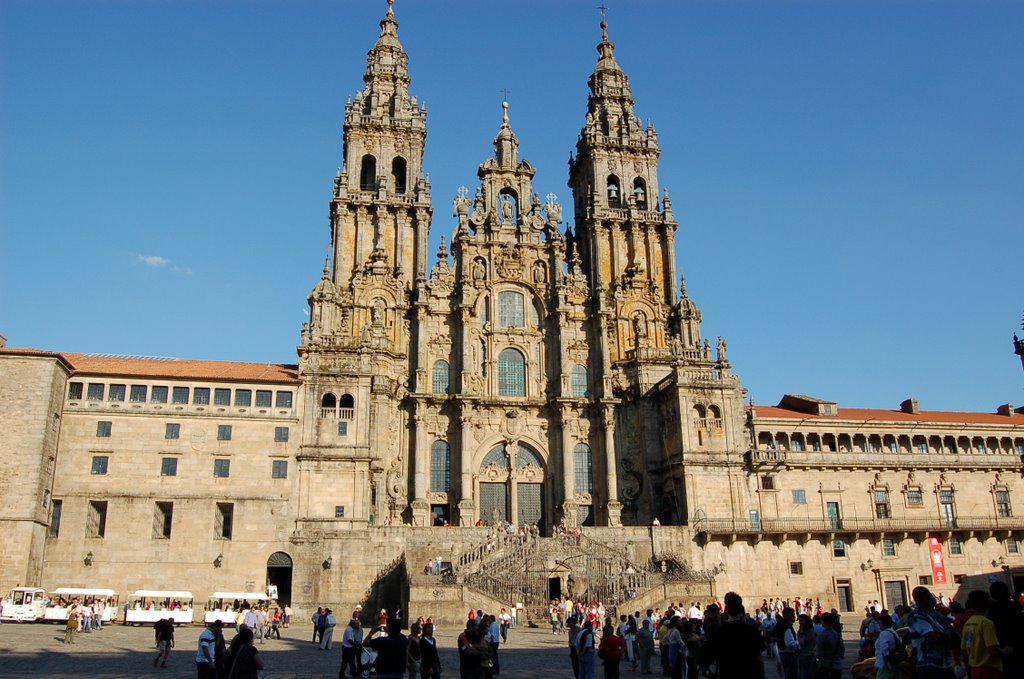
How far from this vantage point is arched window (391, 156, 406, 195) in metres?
59.2

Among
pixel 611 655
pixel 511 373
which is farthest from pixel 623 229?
pixel 611 655

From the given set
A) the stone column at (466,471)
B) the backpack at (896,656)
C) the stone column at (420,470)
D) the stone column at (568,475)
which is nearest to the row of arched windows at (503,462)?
the stone column at (568,475)

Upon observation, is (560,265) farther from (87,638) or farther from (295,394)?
(87,638)

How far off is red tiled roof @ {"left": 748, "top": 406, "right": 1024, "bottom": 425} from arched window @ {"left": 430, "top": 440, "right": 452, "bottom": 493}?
64.1 feet

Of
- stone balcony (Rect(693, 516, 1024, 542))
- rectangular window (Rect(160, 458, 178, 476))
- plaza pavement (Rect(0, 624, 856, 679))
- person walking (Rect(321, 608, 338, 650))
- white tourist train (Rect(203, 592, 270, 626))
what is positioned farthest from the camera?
stone balcony (Rect(693, 516, 1024, 542))

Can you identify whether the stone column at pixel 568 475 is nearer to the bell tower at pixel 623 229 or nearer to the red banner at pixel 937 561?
the bell tower at pixel 623 229

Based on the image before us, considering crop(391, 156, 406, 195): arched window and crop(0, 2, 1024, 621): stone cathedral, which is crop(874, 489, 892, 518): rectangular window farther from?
crop(391, 156, 406, 195): arched window

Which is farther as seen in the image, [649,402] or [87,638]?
[649,402]

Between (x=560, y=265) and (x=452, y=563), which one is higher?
(x=560, y=265)

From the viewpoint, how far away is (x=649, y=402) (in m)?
55.2

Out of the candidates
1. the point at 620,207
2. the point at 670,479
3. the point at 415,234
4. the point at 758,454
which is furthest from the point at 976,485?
the point at 415,234

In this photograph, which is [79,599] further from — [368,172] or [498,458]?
[368,172]

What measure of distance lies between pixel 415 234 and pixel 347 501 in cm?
1900

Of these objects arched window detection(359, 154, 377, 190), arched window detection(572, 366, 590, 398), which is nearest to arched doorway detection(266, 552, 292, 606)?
arched window detection(572, 366, 590, 398)
